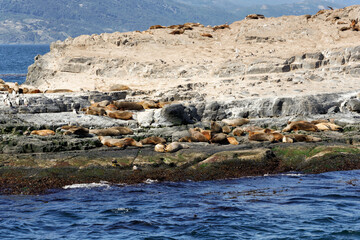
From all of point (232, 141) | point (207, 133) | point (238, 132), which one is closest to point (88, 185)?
point (207, 133)

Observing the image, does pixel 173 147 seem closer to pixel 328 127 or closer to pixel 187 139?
pixel 187 139

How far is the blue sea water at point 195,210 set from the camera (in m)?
9.92

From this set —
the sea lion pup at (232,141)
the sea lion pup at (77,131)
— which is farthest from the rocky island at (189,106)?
the sea lion pup at (232,141)

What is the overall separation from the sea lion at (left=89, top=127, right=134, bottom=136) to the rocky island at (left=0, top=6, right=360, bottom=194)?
3cm

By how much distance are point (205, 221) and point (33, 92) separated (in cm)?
1095

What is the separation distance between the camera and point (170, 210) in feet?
36.7

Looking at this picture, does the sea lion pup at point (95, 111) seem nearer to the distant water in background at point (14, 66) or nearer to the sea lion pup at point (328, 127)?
the sea lion pup at point (328, 127)

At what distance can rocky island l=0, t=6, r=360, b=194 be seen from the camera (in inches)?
553

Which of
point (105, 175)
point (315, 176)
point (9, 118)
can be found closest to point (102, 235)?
point (105, 175)

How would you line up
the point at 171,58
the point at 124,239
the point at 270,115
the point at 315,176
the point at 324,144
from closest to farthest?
the point at 124,239
the point at 315,176
the point at 324,144
the point at 270,115
the point at 171,58

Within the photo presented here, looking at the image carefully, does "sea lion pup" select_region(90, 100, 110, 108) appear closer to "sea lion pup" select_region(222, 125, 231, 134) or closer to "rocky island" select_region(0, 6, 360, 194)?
"rocky island" select_region(0, 6, 360, 194)

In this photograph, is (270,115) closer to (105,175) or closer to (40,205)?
(105,175)

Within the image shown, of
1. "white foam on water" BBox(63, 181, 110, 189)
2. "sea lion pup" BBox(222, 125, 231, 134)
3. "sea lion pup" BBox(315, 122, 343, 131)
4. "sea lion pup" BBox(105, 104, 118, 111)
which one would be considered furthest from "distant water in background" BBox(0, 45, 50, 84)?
"white foam on water" BBox(63, 181, 110, 189)

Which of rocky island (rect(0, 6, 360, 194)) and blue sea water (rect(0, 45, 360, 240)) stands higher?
rocky island (rect(0, 6, 360, 194))
